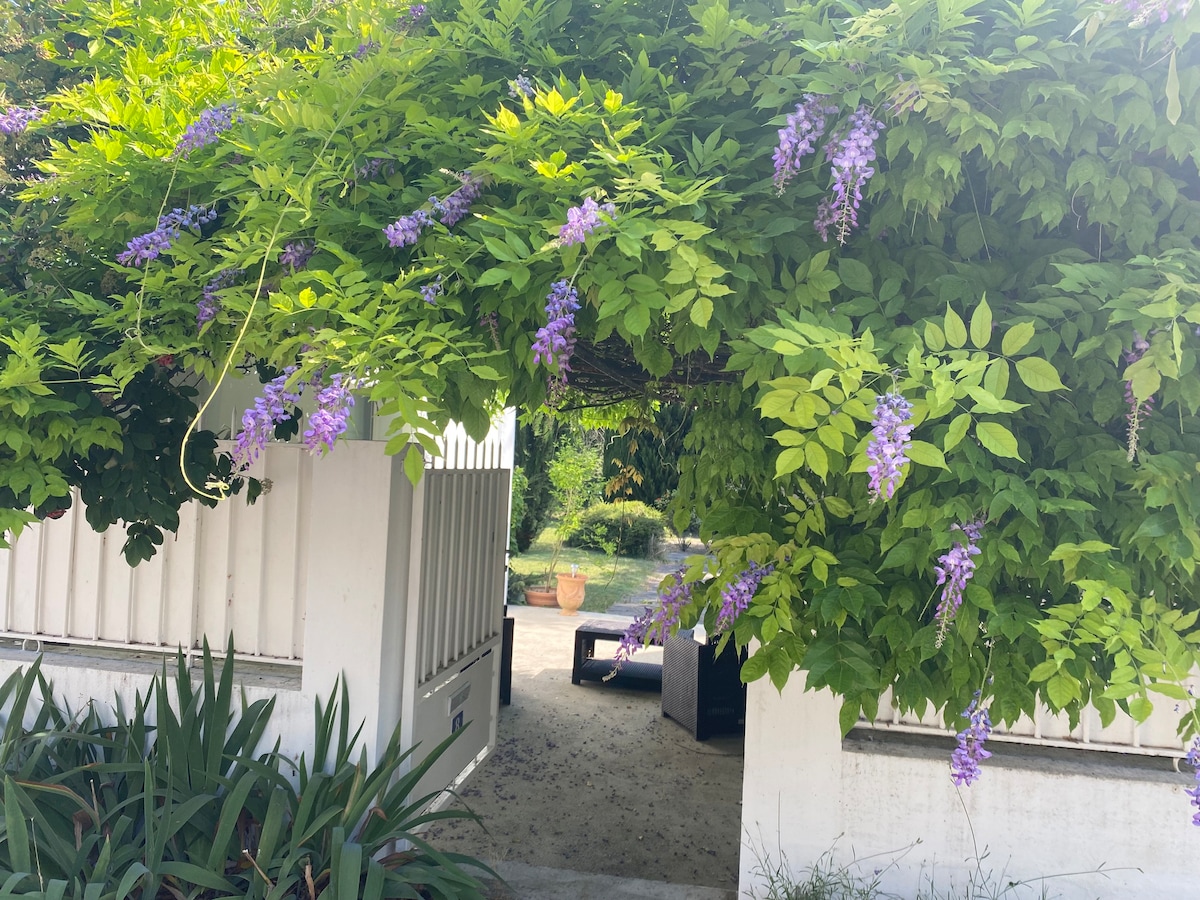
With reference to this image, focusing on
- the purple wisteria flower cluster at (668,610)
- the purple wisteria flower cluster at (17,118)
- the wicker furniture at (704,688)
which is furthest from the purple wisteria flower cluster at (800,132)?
the wicker furniture at (704,688)

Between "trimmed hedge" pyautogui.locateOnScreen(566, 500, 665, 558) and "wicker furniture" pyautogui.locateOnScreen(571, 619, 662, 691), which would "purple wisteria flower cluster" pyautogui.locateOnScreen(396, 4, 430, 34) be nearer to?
"wicker furniture" pyautogui.locateOnScreen(571, 619, 662, 691)

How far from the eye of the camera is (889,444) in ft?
4.72

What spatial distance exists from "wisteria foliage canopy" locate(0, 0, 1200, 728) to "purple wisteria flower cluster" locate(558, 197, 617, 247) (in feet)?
0.04

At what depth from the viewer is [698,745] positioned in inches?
221

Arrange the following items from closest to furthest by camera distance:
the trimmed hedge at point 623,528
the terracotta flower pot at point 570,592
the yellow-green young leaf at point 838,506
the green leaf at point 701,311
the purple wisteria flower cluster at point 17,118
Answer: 1. the green leaf at point 701,311
2. the yellow-green young leaf at point 838,506
3. the purple wisteria flower cluster at point 17,118
4. the terracotta flower pot at point 570,592
5. the trimmed hedge at point 623,528

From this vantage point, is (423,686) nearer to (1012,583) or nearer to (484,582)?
(484,582)

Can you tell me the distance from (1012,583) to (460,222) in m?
1.62

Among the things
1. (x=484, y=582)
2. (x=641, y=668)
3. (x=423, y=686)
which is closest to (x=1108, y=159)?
(x=423, y=686)

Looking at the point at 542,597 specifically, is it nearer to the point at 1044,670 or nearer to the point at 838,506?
the point at 838,506

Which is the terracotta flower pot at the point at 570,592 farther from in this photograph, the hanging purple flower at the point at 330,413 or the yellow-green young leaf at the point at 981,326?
the yellow-green young leaf at the point at 981,326

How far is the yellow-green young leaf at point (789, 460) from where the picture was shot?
148 cm

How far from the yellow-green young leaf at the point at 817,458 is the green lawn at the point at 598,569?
10929 millimetres

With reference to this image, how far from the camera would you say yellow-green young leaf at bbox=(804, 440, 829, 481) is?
146cm

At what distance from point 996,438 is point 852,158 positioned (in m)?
0.66
